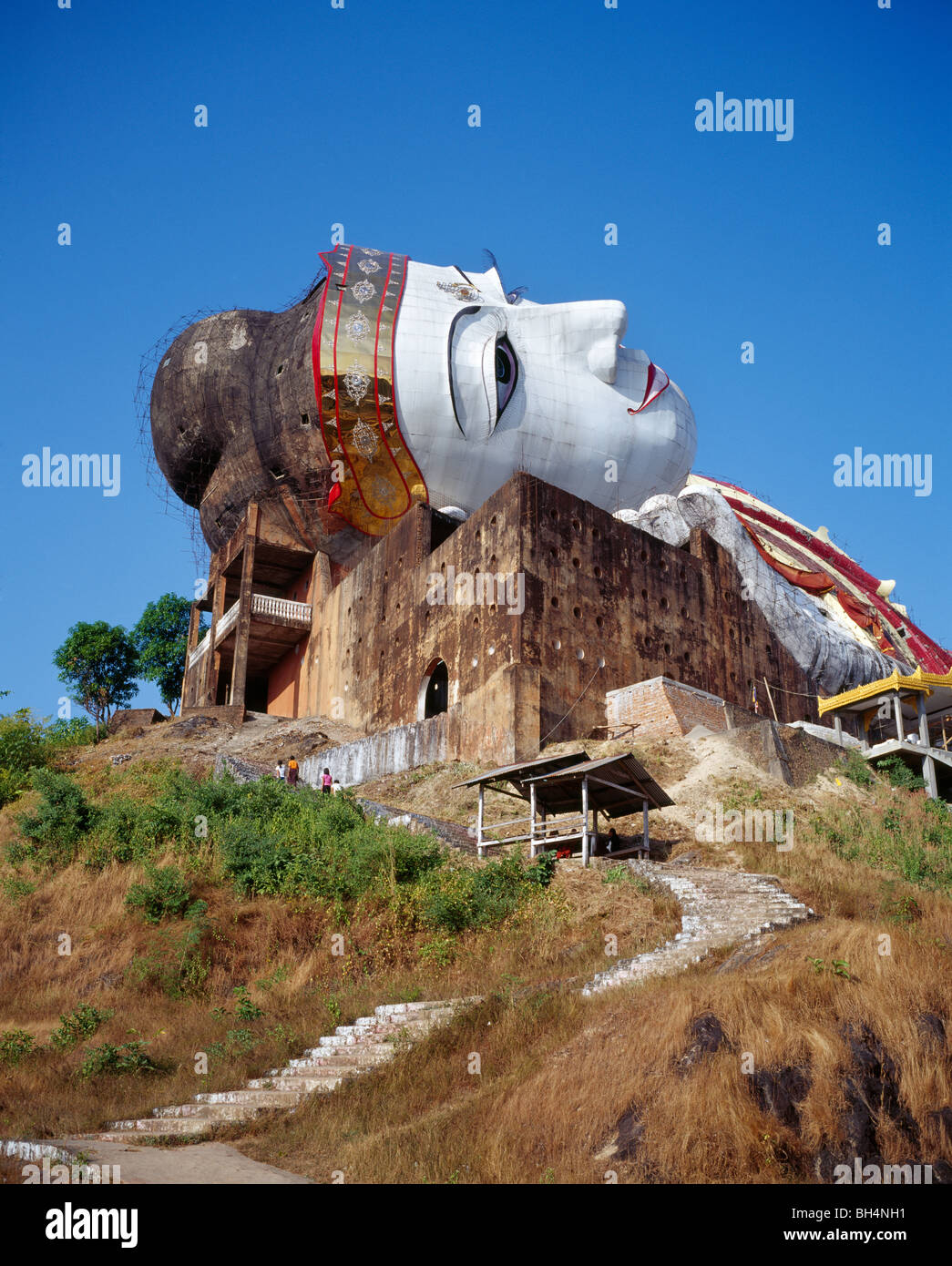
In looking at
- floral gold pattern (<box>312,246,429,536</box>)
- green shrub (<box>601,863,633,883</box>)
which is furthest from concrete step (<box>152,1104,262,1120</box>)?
floral gold pattern (<box>312,246,429,536</box>)

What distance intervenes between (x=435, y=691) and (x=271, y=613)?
7.43 metres

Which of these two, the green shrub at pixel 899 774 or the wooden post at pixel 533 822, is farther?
the green shrub at pixel 899 774

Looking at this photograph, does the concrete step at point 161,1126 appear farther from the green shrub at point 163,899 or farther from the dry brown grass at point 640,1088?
the green shrub at point 163,899

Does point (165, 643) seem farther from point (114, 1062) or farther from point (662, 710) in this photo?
point (114, 1062)

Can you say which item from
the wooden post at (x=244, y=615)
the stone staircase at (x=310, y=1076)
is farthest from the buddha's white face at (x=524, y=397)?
the stone staircase at (x=310, y=1076)

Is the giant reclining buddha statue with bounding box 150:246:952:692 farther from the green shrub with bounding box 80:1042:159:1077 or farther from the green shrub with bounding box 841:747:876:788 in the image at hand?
the green shrub with bounding box 80:1042:159:1077

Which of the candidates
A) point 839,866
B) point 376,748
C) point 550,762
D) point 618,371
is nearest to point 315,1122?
point 550,762

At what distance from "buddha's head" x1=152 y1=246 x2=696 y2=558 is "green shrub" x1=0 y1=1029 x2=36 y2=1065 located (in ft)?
65.2

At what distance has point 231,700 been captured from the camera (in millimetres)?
28000

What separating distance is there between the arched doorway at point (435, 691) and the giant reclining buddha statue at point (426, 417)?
526cm

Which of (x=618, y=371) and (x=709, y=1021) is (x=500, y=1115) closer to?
(x=709, y=1021)

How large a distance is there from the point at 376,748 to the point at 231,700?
766cm

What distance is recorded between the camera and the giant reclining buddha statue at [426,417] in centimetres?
2814
